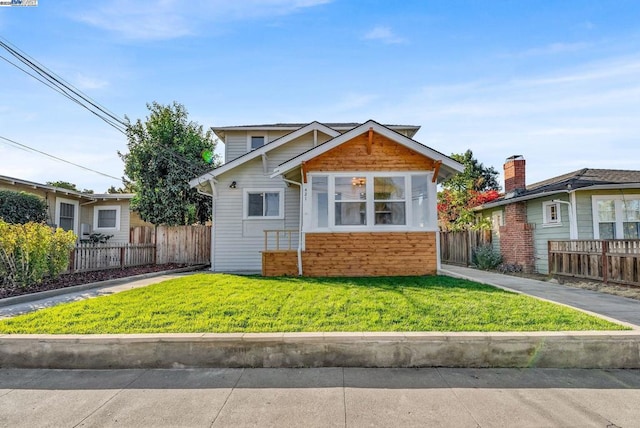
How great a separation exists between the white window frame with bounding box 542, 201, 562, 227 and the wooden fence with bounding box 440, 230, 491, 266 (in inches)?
106

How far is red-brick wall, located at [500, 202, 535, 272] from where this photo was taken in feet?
42.8

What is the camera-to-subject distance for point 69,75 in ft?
33.0

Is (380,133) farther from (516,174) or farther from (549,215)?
(516,174)

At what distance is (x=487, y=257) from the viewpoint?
14148mm

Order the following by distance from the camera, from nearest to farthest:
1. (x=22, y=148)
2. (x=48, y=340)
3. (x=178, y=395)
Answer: (x=178, y=395)
(x=48, y=340)
(x=22, y=148)

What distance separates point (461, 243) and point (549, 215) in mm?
4492

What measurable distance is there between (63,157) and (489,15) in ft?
80.3

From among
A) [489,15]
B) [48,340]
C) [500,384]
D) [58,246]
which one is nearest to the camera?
[500,384]

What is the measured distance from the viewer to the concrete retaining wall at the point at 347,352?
4.04 meters

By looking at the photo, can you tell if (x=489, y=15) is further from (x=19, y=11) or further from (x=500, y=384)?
(x=19, y=11)

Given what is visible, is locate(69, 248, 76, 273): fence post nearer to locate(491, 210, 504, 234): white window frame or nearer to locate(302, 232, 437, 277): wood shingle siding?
locate(302, 232, 437, 277): wood shingle siding

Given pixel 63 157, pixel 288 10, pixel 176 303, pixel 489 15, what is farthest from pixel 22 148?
pixel 489 15

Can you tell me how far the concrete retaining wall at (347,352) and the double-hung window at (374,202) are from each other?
5836 millimetres

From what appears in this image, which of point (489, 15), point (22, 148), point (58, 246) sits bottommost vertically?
point (58, 246)
